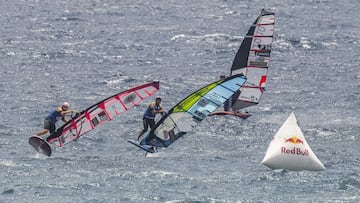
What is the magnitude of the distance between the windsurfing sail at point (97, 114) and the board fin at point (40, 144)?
0.37 meters

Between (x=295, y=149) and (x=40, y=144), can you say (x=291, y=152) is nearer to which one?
(x=295, y=149)

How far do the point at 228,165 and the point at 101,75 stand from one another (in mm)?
23338

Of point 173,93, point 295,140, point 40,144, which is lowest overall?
point 40,144

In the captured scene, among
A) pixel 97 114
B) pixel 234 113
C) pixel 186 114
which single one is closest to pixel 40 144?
pixel 97 114

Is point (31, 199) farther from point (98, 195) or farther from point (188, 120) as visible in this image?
point (188, 120)

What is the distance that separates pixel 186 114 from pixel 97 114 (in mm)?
3924

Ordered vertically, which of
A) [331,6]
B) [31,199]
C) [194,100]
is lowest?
[31,199]

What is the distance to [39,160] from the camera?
40.4 metres

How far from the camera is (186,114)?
3966 centimetres

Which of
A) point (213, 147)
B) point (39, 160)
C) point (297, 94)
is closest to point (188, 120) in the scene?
point (213, 147)

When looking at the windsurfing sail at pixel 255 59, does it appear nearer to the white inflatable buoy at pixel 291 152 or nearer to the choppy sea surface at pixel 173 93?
the choppy sea surface at pixel 173 93

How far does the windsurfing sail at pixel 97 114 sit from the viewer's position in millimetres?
40594

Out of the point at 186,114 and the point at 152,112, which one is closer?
the point at 186,114

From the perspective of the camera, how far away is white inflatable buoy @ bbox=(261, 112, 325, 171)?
36.1 meters
